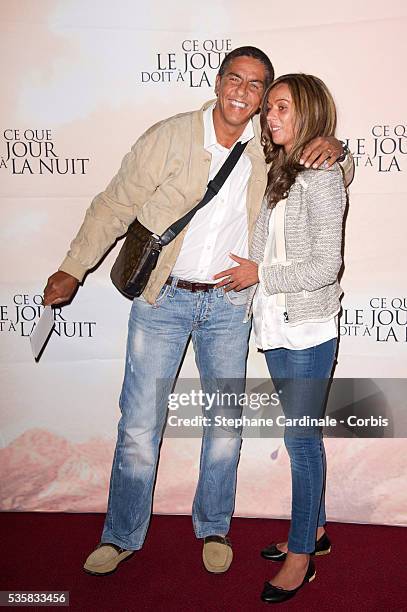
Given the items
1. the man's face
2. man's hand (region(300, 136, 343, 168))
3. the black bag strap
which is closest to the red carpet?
the black bag strap

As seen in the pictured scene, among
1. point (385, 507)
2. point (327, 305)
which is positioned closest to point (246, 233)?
point (327, 305)

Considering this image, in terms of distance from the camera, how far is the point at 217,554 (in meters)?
2.76

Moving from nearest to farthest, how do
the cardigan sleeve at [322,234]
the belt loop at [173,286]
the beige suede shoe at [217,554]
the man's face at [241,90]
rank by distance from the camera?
the cardigan sleeve at [322,234] → the man's face at [241,90] → the belt loop at [173,286] → the beige suede shoe at [217,554]

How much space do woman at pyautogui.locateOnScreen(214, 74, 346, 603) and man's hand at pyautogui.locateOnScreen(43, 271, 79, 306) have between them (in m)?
0.59

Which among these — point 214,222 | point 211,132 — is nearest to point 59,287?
point 214,222

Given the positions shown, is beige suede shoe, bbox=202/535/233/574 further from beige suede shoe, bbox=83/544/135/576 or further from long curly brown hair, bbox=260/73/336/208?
long curly brown hair, bbox=260/73/336/208

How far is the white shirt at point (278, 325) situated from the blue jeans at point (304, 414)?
0.13 ft

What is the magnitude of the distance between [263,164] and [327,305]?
23.6 inches

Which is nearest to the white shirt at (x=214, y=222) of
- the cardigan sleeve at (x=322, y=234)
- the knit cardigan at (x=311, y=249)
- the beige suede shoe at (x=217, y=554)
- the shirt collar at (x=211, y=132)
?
the shirt collar at (x=211, y=132)

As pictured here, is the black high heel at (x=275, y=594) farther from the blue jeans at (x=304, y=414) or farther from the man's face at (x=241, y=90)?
the man's face at (x=241, y=90)

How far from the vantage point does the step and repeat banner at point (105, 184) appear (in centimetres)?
285

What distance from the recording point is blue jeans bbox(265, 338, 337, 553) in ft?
7.82

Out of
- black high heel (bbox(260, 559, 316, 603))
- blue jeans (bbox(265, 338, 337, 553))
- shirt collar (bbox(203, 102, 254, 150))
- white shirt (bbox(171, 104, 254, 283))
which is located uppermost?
shirt collar (bbox(203, 102, 254, 150))

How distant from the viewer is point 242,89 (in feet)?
8.17
